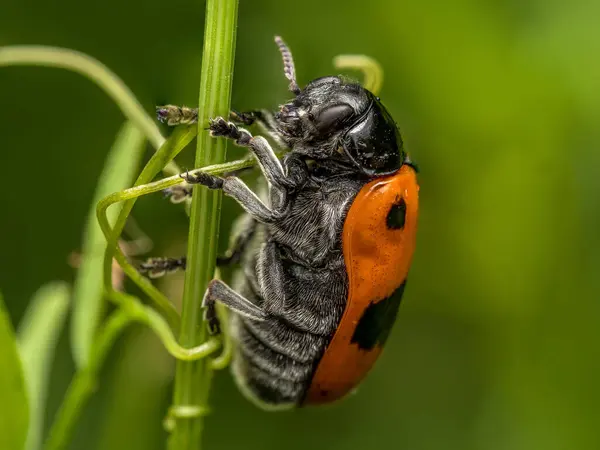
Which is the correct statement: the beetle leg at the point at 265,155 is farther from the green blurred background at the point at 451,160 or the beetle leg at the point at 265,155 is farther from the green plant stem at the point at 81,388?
the green blurred background at the point at 451,160

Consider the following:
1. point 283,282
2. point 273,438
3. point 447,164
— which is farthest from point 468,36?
point 273,438

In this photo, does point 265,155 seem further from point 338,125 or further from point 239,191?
point 338,125

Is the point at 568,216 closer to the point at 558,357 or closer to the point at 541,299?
the point at 541,299

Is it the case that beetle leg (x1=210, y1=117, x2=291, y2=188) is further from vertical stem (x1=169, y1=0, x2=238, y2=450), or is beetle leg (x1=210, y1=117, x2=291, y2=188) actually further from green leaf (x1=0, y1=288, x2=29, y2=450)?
green leaf (x1=0, y1=288, x2=29, y2=450)

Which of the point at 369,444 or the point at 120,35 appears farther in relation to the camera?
the point at 369,444

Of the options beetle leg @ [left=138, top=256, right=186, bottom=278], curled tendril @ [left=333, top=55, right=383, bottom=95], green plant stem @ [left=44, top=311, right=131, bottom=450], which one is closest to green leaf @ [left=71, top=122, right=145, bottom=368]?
green plant stem @ [left=44, top=311, right=131, bottom=450]

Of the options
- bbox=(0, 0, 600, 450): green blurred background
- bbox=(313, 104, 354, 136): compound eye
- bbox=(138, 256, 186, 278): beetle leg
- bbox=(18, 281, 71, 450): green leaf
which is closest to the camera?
bbox=(18, 281, 71, 450): green leaf
